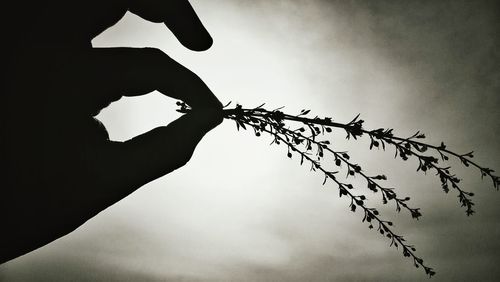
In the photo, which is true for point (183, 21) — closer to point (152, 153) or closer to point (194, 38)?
point (194, 38)

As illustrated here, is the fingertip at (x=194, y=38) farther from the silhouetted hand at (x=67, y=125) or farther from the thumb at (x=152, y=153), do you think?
the thumb at (x=152, y=153)

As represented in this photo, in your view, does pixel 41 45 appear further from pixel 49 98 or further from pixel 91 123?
pixel 91 123

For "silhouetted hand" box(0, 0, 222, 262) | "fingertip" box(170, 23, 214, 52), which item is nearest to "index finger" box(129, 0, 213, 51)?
"fingertip" box(170, 23, 214, 52)

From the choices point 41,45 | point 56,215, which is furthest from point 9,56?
point 56,215

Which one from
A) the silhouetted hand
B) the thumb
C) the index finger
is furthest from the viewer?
the index finger

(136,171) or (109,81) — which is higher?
(109,81)

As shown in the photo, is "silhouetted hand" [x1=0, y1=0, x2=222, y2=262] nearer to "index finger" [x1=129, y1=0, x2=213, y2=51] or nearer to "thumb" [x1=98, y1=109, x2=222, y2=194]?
"thumb" [x1=98, y1=109, x2=222, y2=194]

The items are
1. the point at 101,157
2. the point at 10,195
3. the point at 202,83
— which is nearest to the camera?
the point at 10,195
